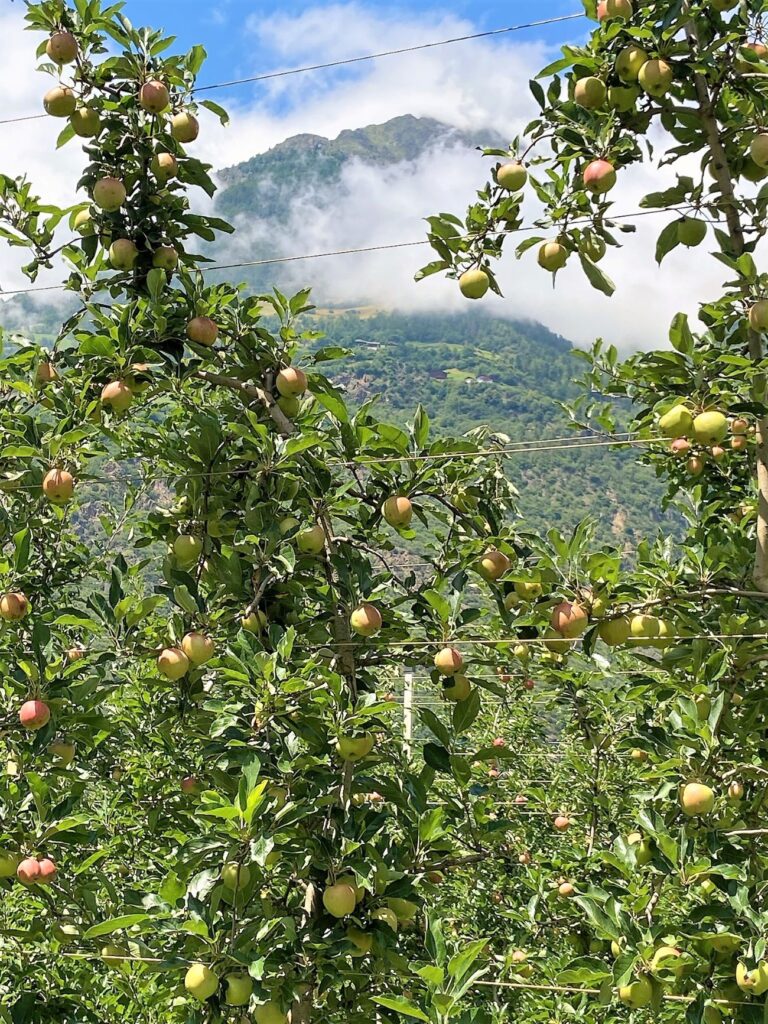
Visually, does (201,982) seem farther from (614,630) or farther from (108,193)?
(108,193)

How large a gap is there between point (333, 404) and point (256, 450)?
11.4 inches

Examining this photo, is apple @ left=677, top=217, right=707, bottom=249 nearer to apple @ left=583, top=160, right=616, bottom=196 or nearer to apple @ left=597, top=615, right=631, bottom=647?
apple @ left=583, top=160, right=616, bottom=196

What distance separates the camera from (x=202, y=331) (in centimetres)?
332

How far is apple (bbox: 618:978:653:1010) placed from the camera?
271 cm

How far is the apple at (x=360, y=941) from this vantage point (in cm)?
283

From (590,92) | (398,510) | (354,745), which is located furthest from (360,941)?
(590,92)

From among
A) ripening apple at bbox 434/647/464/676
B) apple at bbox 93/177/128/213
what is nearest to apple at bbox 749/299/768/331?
ripening apple at bbox 434/647/464/676

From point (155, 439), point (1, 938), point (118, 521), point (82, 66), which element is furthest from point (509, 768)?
point (82, 66)

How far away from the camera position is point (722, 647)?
10.4 feet

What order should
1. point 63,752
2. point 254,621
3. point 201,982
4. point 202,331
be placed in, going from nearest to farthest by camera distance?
1. point 201,982
2. point 254,621
3. point 202,331
4. point 63,752

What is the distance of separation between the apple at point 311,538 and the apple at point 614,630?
3.00 feet

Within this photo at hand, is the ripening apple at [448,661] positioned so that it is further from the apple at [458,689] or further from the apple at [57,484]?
the apple at [57,484]

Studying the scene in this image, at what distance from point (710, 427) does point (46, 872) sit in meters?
2.51

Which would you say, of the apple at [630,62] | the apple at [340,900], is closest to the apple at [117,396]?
the apple at [340,900]
